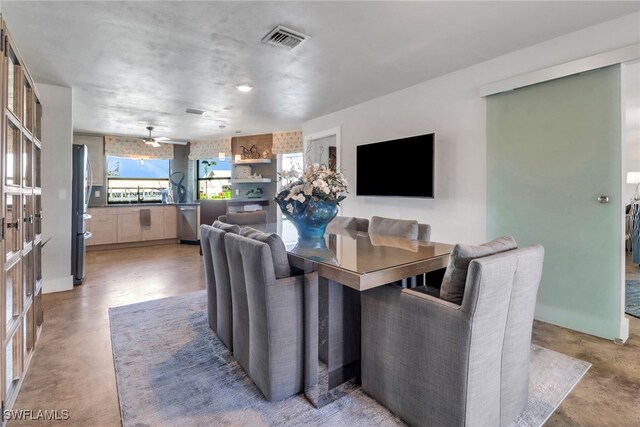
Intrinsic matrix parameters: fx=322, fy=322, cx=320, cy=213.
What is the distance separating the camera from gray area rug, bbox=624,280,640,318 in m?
2.91

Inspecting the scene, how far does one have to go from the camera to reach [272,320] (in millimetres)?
1646

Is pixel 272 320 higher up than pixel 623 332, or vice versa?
pixel 272 320

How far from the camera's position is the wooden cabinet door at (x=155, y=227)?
6.72m

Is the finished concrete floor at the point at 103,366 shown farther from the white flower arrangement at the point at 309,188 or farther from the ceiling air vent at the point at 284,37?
the ceiling air vent at the point at 284,37

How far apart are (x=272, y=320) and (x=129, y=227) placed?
6078 millimetres

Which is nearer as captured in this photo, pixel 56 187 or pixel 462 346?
pixel 462 346

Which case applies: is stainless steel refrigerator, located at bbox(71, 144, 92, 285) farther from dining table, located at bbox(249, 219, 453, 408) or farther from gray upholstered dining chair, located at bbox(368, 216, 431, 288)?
gray upholstered dining chair, located at bbox(368, 216, 431, 288)

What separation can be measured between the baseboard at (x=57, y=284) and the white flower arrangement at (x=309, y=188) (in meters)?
3.07

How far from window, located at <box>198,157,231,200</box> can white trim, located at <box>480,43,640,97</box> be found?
5.92 m

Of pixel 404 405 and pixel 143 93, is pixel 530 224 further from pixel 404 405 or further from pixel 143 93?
pixel 143 93

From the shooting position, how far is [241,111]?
484 cm

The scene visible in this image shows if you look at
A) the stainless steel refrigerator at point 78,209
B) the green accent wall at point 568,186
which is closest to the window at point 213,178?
the stainless steel refrigerator at point 78,209

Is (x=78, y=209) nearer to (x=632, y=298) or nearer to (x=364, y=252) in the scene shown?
(x=364, y=252)

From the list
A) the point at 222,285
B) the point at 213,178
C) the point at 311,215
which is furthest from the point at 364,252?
the point at 213,178
